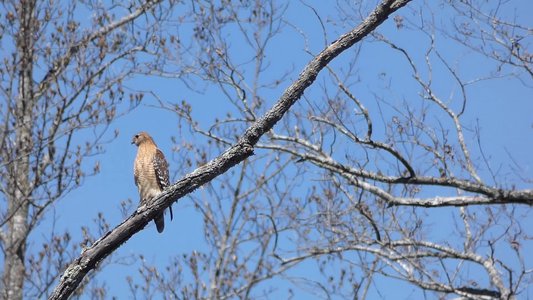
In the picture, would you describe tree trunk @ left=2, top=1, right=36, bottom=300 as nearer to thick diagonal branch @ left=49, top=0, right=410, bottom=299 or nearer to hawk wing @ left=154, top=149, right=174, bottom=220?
hawk wing @ left=154, top=149, right=174, bottom=220

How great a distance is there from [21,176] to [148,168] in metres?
4.12

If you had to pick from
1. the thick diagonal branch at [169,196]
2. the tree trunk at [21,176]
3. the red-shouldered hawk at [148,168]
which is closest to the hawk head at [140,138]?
the red-shouldered hawk at [148,168]

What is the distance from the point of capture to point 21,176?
37.1ft

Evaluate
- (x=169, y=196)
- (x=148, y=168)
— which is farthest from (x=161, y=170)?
(x=169, y=196)

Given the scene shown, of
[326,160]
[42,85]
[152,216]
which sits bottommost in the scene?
[152,216]

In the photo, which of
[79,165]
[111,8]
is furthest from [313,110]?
[111,8]

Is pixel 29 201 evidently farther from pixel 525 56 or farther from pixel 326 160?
pixel 525 56

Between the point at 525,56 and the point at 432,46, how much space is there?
3.43ft

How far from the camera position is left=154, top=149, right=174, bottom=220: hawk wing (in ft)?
25.3

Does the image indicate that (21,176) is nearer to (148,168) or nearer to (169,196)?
(148,168)

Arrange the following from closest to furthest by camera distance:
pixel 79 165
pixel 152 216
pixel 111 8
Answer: pixel 152 216 → pixel 79 165 → pixel 111 8

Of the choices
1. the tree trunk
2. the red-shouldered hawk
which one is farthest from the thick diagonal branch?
the tree trunk

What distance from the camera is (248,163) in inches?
527

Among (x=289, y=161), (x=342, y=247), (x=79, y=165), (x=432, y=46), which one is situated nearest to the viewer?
(x=432, y=46)
